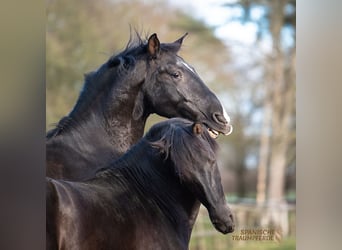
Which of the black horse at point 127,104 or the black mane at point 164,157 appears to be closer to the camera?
the black mane at point 164,157

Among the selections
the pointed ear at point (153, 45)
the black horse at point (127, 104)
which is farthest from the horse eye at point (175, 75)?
the pointed ear at point (153, 45)

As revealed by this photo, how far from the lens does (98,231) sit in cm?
223

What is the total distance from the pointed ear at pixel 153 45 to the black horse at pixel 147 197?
356 millimetres

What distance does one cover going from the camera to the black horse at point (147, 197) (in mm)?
2219

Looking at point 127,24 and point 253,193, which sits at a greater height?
point 127,24

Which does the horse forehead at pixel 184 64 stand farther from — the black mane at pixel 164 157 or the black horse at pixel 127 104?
the black mane at pixel 164 157

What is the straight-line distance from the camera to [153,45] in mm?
2623

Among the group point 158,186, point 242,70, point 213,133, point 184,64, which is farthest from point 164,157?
point 242,70

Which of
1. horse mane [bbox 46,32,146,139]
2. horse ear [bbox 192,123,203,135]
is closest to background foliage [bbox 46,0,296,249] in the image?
horse mane [bbox 46,32,146,139]

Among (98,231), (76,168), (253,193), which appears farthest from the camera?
(253,193)

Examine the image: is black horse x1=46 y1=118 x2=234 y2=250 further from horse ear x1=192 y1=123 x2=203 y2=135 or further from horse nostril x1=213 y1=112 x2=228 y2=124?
horse nostril x1=213 y1=112 x2=228 y2=124
